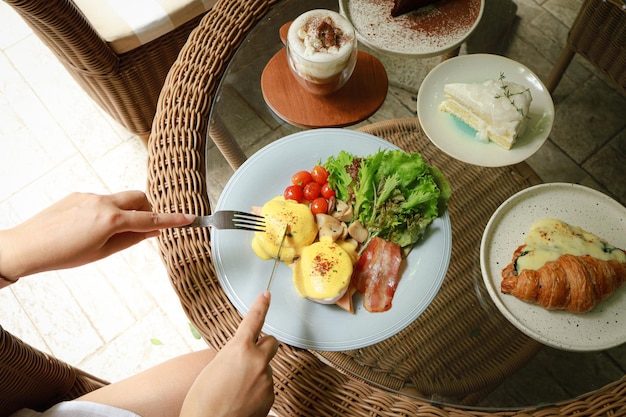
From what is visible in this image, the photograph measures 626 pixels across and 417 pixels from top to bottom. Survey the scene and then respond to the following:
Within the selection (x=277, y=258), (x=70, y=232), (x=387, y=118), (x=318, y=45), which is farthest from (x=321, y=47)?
(x=70, y=232)

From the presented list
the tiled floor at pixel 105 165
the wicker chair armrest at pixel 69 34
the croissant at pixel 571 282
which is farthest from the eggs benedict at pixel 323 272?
the wicker chair armrest at pixel 69 34

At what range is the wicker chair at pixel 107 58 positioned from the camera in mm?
1430

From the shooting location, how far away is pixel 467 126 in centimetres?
121

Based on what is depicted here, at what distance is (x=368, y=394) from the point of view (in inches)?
40.0

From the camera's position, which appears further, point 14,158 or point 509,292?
point 14,158

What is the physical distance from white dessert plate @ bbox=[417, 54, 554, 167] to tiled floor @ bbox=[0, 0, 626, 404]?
94mm

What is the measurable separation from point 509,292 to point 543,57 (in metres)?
0.88

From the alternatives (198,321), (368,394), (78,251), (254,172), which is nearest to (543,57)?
(254,172)

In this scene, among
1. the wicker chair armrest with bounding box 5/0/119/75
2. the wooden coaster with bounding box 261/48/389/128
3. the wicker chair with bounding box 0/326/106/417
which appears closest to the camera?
the wicker chair with bounding box 0/326/106/417

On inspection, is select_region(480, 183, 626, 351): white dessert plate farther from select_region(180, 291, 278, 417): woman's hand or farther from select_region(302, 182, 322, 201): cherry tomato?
select_region(180, 291, 278, 417): woman's hand

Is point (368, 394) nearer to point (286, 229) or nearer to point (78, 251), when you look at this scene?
point (286, 229)

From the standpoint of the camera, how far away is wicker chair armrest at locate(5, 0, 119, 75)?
54.6 inches

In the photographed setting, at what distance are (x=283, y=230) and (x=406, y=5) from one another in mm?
719

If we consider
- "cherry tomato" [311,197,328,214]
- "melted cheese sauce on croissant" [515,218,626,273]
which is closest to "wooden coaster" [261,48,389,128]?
"cherry tomato" [311,197,328,214]
